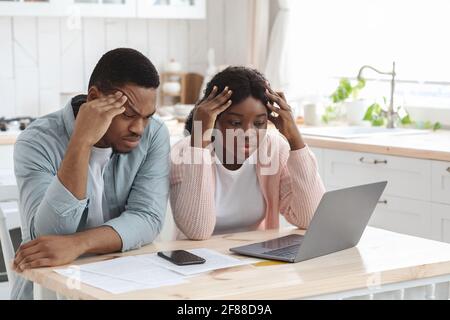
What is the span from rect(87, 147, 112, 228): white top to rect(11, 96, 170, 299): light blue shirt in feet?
0.05

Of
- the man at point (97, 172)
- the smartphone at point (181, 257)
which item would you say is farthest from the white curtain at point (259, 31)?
the smartphone at point (181, 257)

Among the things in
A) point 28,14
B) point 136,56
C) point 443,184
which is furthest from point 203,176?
point 28,14

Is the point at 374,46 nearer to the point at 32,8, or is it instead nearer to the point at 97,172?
the point at 32,8

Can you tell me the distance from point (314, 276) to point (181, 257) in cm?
32

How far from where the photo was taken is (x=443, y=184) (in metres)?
3.46

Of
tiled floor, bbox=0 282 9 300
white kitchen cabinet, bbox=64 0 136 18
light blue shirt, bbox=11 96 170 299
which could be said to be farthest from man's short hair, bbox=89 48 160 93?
white kitchen cabinet, bbox=64 0 136 18

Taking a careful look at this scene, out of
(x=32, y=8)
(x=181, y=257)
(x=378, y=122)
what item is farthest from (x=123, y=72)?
(x=378, y=122)

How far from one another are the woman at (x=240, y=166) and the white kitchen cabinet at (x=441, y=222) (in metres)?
1.04

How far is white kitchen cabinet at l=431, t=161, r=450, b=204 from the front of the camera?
136 inches

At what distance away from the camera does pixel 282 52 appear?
4.79 metres

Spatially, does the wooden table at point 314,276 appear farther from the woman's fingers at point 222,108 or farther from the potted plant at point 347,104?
the potted plant at point 347,104

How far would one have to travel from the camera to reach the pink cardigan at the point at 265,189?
2.42 m
